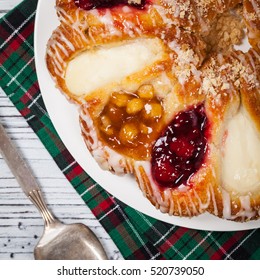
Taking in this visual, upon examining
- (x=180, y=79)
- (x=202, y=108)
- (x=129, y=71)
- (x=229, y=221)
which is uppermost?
(x=129, y=71)

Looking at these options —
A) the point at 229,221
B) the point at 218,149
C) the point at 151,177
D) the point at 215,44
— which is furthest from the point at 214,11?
the point at 229,221

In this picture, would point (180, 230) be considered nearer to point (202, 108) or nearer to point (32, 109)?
point (202, 108)

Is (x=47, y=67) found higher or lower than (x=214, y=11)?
higher

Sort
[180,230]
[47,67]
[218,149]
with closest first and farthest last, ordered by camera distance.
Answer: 1. [218,149]
2. [47,67]
3. [180,230]

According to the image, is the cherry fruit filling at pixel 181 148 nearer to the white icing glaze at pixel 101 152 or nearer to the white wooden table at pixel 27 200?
the white icing glaze at pixel 101 152

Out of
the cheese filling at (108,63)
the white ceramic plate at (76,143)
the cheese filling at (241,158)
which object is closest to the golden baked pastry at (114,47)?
the cheese filling at (108,63)

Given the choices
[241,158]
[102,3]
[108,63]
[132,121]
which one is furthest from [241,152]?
[102,3]

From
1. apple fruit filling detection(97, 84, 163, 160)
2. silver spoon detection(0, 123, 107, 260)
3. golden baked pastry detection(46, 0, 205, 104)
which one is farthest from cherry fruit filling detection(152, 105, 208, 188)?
silver spoon detection(0, 123, 107, 260)
